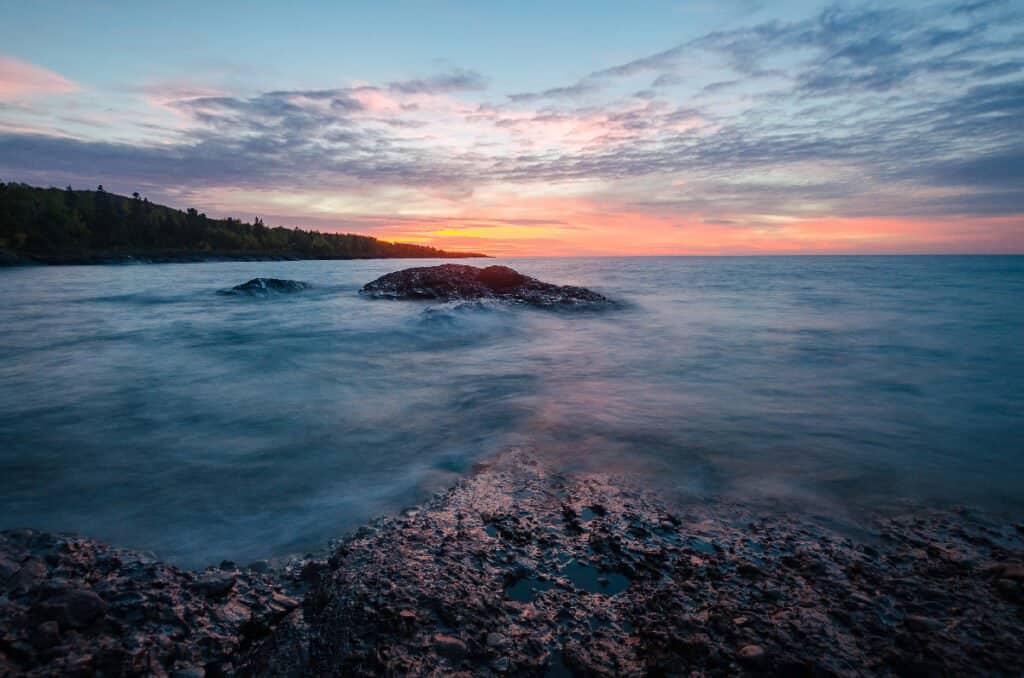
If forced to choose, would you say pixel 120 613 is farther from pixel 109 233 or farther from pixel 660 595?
pixel 109 233

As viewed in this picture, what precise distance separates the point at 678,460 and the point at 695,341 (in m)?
7.27

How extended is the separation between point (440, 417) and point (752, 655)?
4.27m

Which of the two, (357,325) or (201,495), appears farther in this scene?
(357,325)

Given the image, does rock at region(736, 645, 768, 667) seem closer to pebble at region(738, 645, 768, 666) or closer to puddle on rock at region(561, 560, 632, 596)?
pebble at region(738, 645, 768, 666)

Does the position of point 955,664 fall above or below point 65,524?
above

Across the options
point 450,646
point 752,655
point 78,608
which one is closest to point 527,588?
point 450,646

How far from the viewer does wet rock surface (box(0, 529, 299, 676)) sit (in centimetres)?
190

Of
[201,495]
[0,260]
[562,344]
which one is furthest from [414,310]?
[0,260]

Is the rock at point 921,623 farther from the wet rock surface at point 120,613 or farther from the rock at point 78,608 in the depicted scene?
the rock at point 78,608

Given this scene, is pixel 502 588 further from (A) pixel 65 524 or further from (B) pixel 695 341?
(B) pixel 695 341

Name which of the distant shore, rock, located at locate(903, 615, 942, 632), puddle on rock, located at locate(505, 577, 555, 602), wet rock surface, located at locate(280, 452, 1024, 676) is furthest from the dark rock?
the distant shore

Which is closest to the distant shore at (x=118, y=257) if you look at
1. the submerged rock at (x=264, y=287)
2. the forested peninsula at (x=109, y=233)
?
the forested peninsula at (x=109, y=233)

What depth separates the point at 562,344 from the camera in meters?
10.4

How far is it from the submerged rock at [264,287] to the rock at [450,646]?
20311 millimetres
